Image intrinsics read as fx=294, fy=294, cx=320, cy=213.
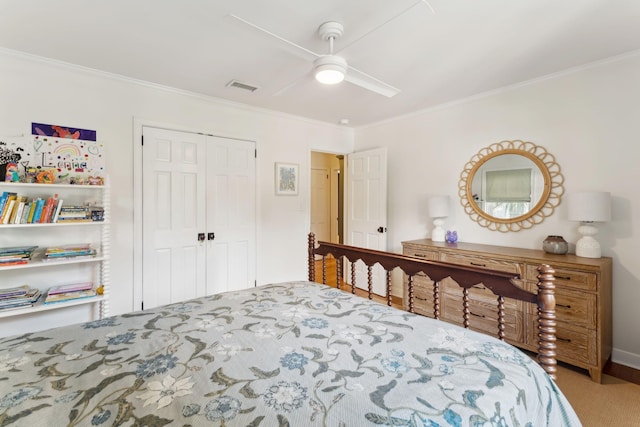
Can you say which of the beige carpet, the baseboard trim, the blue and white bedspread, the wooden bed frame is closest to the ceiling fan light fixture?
the wooden bed frame

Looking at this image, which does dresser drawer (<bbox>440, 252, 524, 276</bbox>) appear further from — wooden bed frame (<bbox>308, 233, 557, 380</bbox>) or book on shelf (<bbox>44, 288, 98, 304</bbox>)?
book on shelf (<bbox>44, 288, 98, 304</bbox>)

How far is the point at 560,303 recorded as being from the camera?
7.54 feet

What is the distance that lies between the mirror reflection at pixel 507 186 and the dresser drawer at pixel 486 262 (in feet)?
2.19

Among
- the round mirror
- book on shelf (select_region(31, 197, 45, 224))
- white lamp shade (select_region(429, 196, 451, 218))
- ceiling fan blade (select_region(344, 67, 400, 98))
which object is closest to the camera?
ceiling fan blade (select_region(344, 67, 400, 98))

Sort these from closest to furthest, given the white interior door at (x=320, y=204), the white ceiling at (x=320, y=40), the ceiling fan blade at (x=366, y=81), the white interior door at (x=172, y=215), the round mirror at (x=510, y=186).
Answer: the white ceiling at (x=320, y=40) → the ceiling fan blade at (x=366, y=81) → the round mirror at (x=510, y=186) → the white interior door at (x=172, y=215) → the white interior door at (x=320, y=204)

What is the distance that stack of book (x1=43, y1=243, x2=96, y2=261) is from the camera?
230 centimetres

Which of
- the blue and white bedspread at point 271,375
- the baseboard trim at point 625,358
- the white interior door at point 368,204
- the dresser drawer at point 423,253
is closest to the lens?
the blue and white bedspread at point 271,375

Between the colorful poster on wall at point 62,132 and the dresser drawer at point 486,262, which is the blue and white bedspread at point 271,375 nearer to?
the dresser drawer at point 486,262

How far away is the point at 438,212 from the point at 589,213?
1.30 m

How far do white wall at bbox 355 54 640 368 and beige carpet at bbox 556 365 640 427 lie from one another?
46 centimetres

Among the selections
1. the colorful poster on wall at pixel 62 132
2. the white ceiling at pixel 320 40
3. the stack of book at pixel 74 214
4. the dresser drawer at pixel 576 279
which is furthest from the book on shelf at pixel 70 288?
the dresser drawer at pixel 576 279

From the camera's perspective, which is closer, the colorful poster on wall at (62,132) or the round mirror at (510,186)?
the colorful poster on wall at (62,132)

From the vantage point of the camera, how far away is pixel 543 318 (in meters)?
1.21

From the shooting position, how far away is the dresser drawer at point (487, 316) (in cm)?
253
